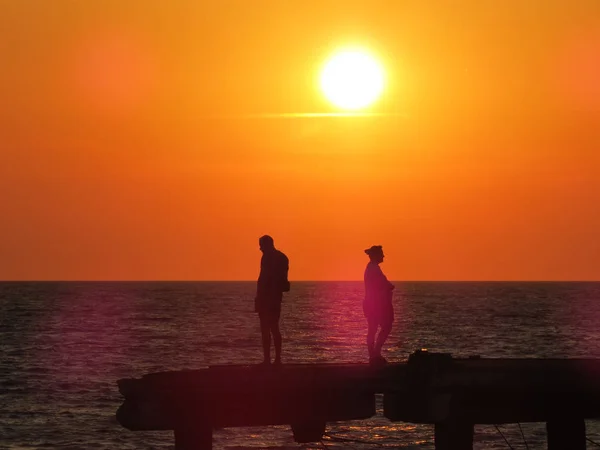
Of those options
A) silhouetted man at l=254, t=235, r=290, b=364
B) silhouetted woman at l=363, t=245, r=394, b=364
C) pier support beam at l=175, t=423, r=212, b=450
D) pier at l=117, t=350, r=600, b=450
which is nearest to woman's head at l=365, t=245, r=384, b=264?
silhouetted woman at l=363, t=245, r=394, b=364

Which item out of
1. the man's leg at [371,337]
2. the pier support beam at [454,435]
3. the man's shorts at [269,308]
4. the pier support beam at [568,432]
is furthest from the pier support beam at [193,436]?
the pier support beam at [568,432]

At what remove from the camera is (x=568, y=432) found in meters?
16.3

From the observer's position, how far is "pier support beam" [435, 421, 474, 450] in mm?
15914

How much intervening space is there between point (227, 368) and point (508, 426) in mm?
21090

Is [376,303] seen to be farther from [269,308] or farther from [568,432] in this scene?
[568,432]

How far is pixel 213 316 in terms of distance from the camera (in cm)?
12056

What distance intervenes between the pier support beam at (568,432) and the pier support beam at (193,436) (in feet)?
15.4

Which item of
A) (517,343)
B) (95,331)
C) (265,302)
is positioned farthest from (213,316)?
(265,302)

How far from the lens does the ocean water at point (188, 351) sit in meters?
33.7

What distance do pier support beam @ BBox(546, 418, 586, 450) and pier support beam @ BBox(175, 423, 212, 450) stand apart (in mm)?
4685

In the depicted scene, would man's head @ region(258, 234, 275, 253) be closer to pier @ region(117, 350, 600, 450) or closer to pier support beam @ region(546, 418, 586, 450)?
pier @ region(117, 350, 600, 450)

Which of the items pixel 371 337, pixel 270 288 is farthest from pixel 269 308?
pixel 371 337

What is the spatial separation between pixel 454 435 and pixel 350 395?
5.14 feet

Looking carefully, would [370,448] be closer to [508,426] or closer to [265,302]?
[508,426]
